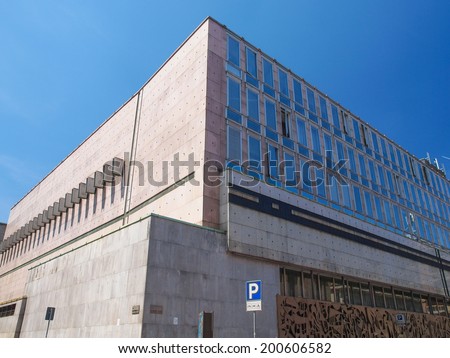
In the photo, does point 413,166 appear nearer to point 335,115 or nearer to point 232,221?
point 335,115

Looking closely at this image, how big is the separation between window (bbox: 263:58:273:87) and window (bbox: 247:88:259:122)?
2.46m

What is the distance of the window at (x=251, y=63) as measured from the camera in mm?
28812

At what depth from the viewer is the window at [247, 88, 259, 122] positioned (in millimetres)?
27031

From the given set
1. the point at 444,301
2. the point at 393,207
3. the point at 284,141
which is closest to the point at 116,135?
the point at 284,141

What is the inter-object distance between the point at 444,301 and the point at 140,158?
3291cm

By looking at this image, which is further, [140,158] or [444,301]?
[444,301]

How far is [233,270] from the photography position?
66.0 ft

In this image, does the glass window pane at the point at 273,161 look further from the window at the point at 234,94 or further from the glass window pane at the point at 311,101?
the glass window pane at the point at 311,101

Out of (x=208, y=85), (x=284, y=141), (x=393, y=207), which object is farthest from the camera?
(x=393, y=207)

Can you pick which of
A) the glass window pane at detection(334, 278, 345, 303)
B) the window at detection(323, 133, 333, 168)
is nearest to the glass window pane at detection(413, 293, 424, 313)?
the glass window pane at detection(334, 278, 345, 303)

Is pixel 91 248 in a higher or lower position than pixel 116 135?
lower

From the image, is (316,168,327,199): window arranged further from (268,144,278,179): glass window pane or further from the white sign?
the white sign

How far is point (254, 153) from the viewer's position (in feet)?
84.3

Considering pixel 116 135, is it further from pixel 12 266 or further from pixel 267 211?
pixel 12 266
